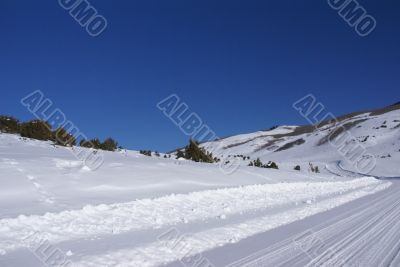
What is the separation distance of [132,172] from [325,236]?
7855mm

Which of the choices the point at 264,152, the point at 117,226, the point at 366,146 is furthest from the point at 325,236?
the point at 264,152

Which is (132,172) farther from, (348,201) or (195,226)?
(348,201)

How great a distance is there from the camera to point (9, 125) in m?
24.9

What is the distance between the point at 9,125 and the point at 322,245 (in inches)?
819

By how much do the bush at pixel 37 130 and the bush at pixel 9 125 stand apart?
0.45 m

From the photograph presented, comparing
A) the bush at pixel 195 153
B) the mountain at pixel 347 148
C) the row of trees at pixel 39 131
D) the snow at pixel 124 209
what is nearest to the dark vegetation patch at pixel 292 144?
the mountain at pixel 347 148

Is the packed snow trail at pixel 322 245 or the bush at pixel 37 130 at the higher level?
the packed snow trail at pixel 322 245

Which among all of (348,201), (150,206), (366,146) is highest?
(366,146)

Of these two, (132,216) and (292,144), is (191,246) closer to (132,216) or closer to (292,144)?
(132,216)

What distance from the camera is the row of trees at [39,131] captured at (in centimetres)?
2371

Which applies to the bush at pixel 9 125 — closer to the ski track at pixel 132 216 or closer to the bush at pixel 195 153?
the bush at pixel 195 153

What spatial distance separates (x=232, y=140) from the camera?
114812 millimetres

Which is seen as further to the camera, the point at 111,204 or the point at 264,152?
the point at 264,152

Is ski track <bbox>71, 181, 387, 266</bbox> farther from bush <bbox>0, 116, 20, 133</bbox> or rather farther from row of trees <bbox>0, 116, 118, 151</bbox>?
bush <bbox>0, 116, 20, 133</bbox>
